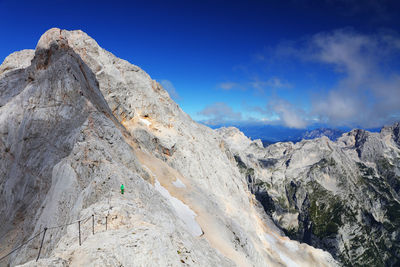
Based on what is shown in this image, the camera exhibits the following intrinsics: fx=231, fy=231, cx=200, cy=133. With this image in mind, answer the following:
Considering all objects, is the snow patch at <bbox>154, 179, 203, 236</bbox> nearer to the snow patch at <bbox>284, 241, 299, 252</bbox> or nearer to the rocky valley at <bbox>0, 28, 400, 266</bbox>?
the rocky valley at <bbox>0, 28, 400, 266</bbox>

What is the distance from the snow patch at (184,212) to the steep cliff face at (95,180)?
28 centimetres

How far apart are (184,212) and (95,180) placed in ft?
61.9

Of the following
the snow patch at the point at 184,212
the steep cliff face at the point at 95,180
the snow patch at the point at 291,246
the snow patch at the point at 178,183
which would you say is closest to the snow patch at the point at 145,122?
the steep cliff face at the point at 95,180

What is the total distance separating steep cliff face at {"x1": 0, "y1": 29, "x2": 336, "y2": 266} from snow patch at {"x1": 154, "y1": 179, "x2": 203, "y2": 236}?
277 millimetres

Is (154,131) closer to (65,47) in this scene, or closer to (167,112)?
(167,112)

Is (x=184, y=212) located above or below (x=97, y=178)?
below

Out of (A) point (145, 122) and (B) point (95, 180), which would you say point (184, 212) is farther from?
(A) point (145, 122)

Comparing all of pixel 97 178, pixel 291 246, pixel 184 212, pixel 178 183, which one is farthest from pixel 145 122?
pixel 291 246

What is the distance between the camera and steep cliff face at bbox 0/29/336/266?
17.2 metres

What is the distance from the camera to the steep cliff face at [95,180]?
17188 mm

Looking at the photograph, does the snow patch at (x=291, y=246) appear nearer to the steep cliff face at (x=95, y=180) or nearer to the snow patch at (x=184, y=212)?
the steep cliff face at (x=95, y=180)

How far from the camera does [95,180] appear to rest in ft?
80.9

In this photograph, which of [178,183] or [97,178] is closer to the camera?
[97,178]

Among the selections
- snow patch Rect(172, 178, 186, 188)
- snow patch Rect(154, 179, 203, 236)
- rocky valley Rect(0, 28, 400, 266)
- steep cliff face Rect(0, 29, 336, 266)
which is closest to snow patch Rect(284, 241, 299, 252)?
rocky valley Rect(0, 28, 400, 266)
